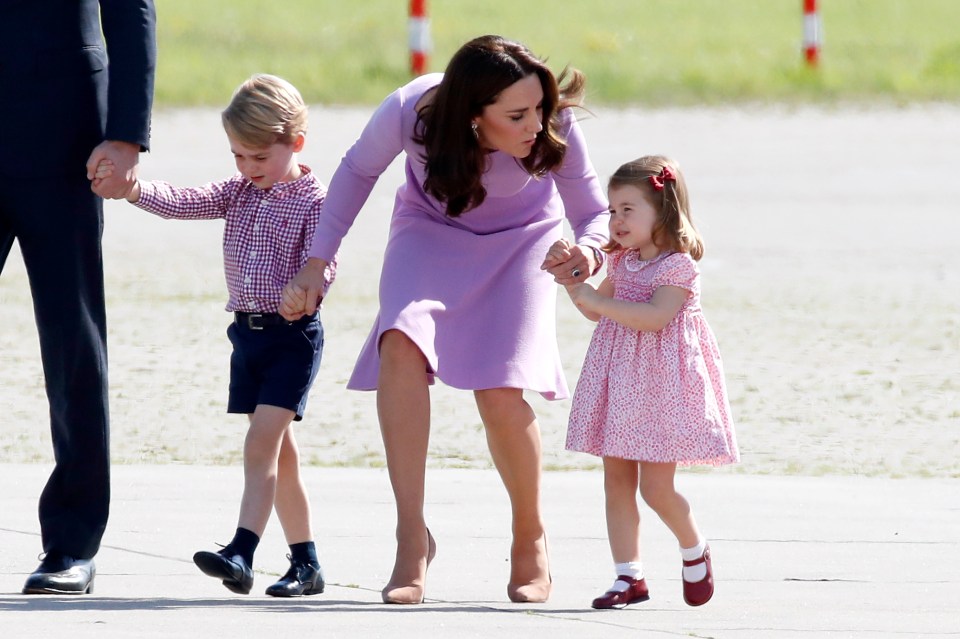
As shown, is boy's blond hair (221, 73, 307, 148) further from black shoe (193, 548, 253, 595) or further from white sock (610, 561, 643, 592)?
white sock (610, 561, 643, 592)

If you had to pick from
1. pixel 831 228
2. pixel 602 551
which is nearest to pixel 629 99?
pixel 831 228

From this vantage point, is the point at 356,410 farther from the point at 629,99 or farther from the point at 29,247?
the point at 629,99

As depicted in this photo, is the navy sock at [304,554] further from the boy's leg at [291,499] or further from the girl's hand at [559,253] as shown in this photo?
the girl's hand at [559,253]

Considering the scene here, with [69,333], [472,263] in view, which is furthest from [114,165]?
[472,263]

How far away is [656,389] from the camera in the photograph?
15.1 feet

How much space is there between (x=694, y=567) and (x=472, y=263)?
2.98 feet

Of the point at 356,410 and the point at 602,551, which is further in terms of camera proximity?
the point at 356,410

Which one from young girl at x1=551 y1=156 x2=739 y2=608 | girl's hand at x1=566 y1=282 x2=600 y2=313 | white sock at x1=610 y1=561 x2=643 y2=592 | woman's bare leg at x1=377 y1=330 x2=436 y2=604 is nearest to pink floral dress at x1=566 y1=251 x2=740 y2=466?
young girl at x1=551 y1=156 x2=739 y2=608

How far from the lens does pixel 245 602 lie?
4613 millimetres

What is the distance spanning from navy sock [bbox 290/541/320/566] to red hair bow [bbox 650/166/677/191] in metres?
1.21

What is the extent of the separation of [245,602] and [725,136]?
11.3 meters

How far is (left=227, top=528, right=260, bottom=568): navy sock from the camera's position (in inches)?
182

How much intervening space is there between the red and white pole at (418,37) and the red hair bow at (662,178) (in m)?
12.8

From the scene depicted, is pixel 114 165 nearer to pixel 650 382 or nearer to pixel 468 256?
pixel 468 256
